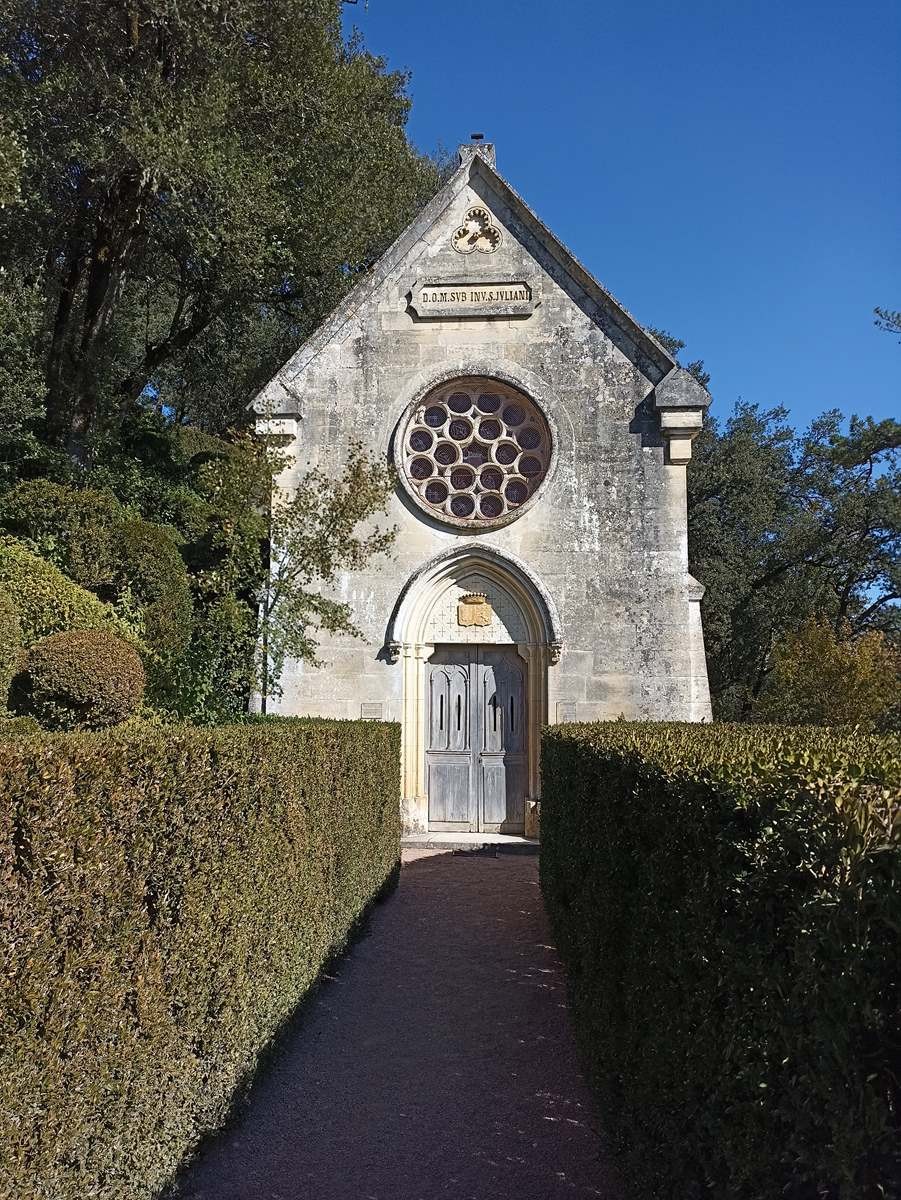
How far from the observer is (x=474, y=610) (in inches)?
465

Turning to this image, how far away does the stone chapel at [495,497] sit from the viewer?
1123 cm

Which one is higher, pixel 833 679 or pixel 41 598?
pixel 41 598

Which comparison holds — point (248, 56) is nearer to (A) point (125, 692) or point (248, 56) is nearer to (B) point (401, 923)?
(A) point (125, 692)

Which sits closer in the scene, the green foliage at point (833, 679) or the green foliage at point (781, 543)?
the green foliage at point (833, 679)

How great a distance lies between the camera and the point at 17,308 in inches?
431

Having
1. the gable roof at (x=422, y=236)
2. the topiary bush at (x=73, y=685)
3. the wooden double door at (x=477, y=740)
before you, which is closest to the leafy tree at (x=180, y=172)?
the gable roof at (x=422, y=236)

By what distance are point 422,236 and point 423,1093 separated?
36.1 feet

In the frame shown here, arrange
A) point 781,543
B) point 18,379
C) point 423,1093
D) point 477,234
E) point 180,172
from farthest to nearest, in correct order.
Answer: point 781,543
point 477,234
point 18,379
point 180,172
point 423,1093

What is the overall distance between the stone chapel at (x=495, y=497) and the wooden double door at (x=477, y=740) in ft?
0.09

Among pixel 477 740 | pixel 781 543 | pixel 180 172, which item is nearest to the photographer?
pixel 180 172

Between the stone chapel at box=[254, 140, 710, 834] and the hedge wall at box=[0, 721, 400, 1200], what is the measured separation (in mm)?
6516

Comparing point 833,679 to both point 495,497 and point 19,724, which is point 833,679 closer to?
point 495,497

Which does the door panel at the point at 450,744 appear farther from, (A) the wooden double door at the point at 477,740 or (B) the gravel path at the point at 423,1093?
(B) the gravel path at the point at 423,1093

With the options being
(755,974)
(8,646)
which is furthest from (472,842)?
(755,974)
